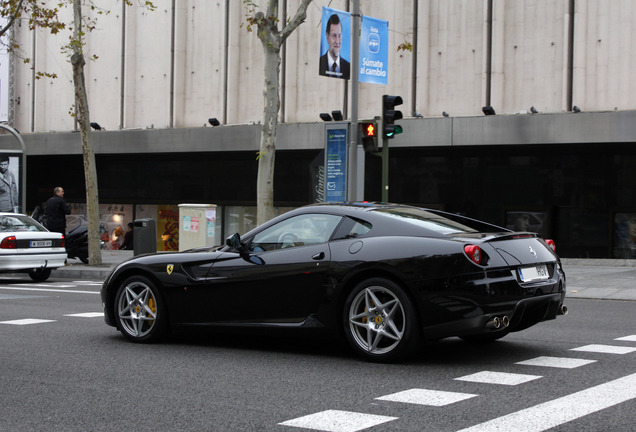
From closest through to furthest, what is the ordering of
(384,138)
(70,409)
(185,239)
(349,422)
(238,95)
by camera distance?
1. (349,422)
2. (70,409)
3. (384,138)
4. (185,239)
5. (238,95)

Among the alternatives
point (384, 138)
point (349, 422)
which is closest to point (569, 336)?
point (349, 422)

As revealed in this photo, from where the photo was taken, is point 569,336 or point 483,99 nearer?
point 569,336

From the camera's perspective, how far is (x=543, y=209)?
25859 mm

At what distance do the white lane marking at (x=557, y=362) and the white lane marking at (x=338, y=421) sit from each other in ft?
7.62

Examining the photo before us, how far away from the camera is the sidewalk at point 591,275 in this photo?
48.6 feet

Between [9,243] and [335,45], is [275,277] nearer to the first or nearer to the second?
[9,243]

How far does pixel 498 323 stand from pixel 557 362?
85 centimetres

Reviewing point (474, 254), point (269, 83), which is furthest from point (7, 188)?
point (474, 254)

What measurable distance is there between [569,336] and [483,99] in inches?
655

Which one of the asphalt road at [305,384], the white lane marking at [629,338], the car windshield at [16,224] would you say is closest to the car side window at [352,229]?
the asphalt road at [305,384]

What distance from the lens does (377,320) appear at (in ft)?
23.0

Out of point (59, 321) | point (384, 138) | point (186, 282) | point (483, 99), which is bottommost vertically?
point (59, 321)

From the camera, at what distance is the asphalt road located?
513 cm

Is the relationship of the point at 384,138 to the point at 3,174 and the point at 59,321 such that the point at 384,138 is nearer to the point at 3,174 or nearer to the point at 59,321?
the point at 59,321
